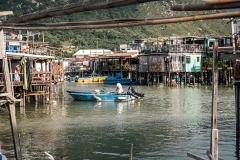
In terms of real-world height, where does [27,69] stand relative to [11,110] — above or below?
above

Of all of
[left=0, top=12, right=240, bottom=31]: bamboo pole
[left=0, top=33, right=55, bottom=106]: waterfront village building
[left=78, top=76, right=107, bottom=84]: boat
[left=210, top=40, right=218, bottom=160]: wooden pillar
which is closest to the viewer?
[left=0, top=12, right=240, bottom=31]: bamboo pole

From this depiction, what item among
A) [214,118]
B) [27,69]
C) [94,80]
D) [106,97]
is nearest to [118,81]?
[94,80]

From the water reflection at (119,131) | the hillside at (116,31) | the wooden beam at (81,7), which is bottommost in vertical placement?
the water reflection at (119,131)

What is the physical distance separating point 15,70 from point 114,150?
1914cm

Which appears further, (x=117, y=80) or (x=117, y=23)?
(x=117, y=80)

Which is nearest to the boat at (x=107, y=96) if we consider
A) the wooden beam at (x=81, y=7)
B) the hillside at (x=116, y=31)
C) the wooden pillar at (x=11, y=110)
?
the wooden pillar at (x=11, y=110)

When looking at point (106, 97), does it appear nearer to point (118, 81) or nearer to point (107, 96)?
point (107, 96)

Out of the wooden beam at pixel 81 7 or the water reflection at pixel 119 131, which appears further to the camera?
the water reflection at pixel 119 131

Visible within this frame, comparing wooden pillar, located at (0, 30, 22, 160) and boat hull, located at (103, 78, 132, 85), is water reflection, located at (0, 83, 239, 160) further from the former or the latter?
boat hull, located at (103, 78, 132, 85)

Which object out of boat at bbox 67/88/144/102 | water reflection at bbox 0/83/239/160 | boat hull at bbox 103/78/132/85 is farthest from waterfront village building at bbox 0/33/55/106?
boat hull at bbox 103/78/132/85

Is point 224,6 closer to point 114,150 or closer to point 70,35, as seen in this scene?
point 114,150

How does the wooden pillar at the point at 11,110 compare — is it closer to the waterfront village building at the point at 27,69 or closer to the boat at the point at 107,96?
the waterfront village building at the point at 27,69

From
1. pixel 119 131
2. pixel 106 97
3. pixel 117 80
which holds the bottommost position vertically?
pixel 119 131

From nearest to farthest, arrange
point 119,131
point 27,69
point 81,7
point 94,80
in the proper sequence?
point 81,7 < point 119,131 < point 27,69 < point 94,80
